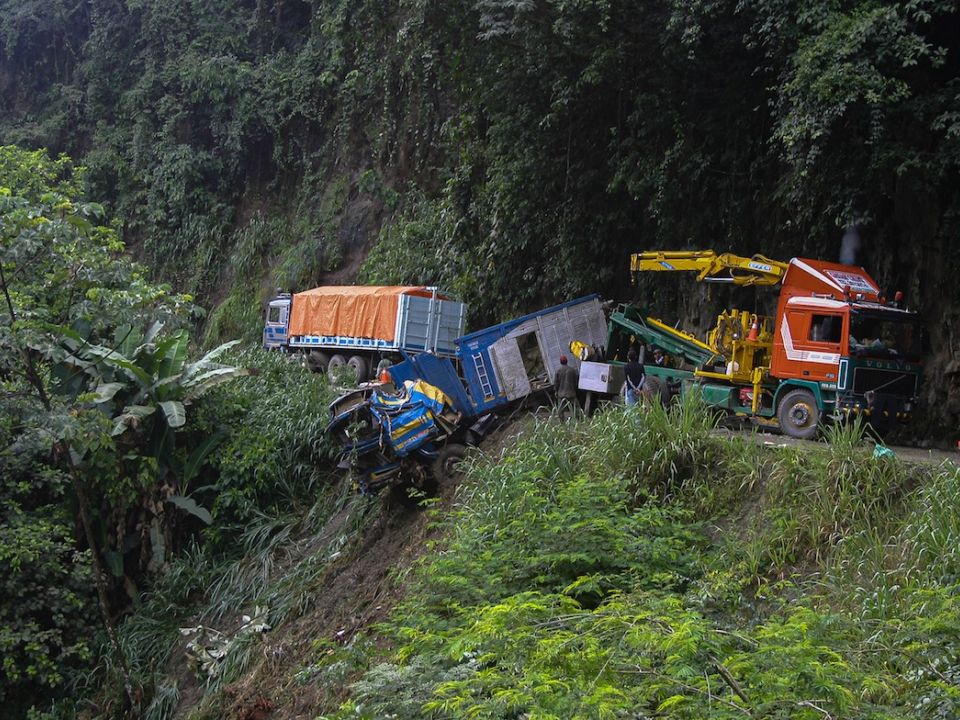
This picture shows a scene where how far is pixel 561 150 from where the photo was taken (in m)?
20.1

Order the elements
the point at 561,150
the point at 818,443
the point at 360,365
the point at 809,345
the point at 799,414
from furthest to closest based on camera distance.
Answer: the point at 360,365, the point at 561,150, the point at 799,414, the point at 809,345, the point at 818,443

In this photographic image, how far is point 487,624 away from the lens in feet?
24.4

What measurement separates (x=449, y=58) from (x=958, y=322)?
1060cm

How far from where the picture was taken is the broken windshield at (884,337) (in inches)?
534

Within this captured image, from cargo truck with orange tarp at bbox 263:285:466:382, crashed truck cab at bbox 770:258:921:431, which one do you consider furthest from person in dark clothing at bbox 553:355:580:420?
cargo truck with orange tarp at bbox 263:285:466:382

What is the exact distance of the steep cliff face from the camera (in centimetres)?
1452

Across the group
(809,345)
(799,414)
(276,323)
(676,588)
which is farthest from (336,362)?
(676,588)

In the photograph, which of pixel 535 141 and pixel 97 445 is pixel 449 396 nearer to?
pixel 97 445

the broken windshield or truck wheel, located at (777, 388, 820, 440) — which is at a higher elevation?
the broken windshield

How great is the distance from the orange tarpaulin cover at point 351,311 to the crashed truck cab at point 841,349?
37.1 ft

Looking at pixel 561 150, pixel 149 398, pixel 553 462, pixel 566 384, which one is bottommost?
pixel 149 398

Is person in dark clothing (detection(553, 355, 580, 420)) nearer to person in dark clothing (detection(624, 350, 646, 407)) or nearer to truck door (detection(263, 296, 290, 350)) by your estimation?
person in dark clothing (detection(624, 350, 646, 407))

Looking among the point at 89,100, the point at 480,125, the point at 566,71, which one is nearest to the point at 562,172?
the point at 566,71

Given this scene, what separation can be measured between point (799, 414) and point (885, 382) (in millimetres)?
1208
